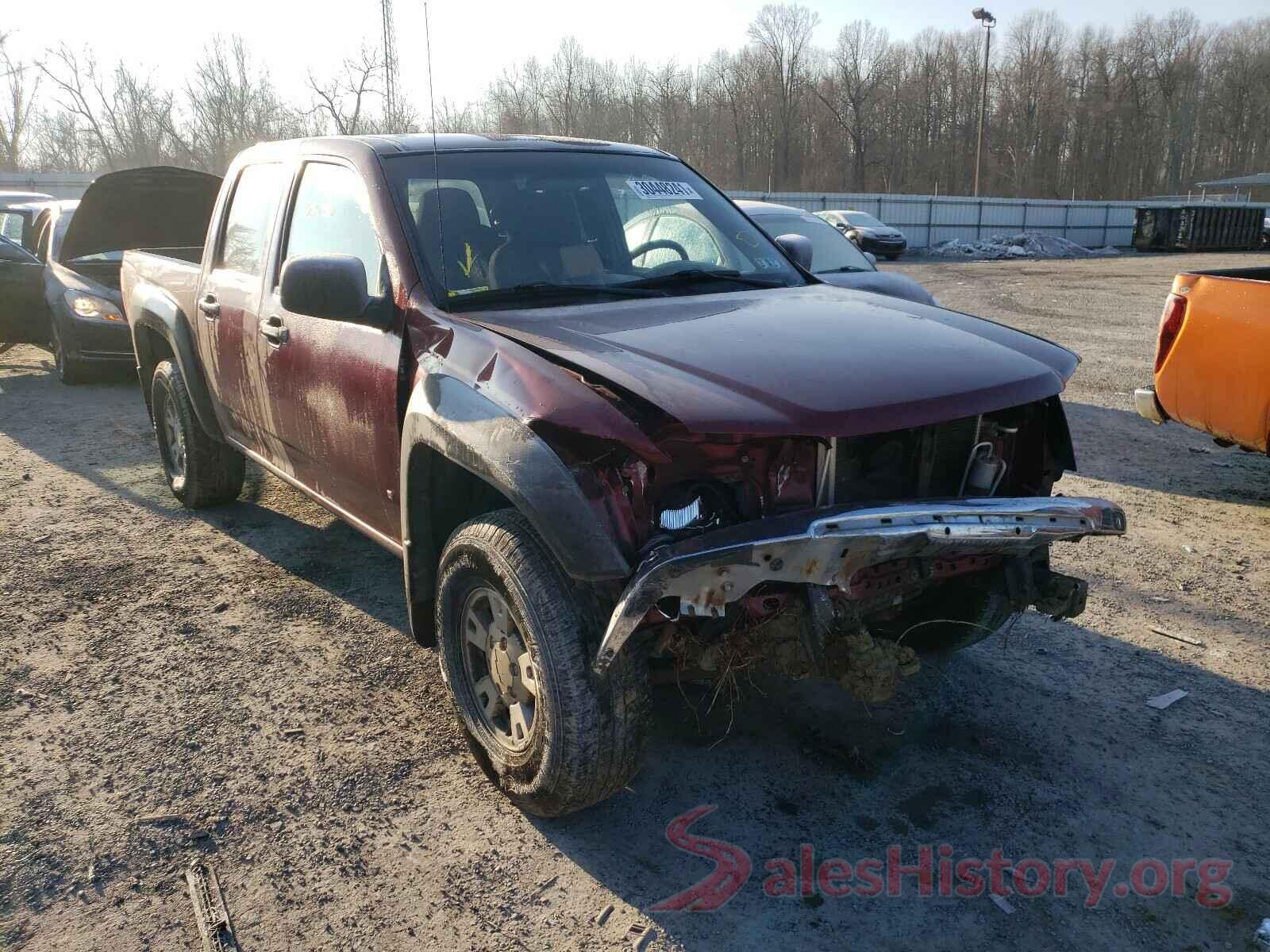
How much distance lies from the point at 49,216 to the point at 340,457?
8.88 m

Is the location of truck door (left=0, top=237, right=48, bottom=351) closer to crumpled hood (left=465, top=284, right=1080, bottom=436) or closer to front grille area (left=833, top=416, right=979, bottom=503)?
crumpled hood (left=465, top=284, right=1080, bottom=436)

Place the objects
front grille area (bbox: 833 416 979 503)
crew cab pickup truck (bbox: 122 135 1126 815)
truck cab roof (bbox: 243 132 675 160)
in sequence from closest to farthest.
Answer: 1. crew cab pickup truck (bbox: 122 135 1126 815)
2. front grille area (bbox: 833 416 979 503)
3. truck cab roof (bbox: 243 132 675 160)

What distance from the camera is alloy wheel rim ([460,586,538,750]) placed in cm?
282

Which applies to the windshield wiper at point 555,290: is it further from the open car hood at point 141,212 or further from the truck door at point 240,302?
the open car hood at point 141,212

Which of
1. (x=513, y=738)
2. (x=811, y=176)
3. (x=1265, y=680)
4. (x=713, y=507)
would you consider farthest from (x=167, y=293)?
(x=811, y=176)

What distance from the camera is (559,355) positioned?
263 centimetres

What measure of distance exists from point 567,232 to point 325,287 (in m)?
0.94

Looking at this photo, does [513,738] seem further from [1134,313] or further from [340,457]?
[1134,313]

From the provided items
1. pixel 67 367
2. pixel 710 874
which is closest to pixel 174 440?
pixel 710 874

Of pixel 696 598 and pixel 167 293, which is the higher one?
pixel 167 293

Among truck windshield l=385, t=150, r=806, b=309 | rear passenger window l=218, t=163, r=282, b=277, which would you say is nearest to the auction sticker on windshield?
truck windshield l=385, t=150, r=806, b=309

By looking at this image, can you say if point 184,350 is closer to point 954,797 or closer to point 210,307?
point 210,307

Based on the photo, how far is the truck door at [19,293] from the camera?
9.92m

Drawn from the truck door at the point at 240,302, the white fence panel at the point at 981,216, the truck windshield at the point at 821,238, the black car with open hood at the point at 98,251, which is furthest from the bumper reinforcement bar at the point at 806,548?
the white fence panel at the point at 981,216
